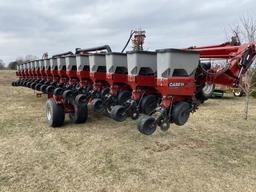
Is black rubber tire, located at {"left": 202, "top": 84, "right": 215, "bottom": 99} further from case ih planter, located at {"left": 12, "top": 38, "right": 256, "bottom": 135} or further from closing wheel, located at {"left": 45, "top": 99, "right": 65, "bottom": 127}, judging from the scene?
closing wheel, located at {"left": 45, "top": 99, "right": 65, "bottom": 127}

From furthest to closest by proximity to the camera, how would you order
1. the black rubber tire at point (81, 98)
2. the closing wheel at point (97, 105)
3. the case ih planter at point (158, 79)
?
the black rubber tire at point (81, 98), the closing wheel at point (97, 105), the case ih planter at point (158, 79)

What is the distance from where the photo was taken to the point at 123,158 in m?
5.71

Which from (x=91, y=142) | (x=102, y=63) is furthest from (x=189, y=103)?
(x=91, y=142)

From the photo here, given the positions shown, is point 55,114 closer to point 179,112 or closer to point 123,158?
point 123,158

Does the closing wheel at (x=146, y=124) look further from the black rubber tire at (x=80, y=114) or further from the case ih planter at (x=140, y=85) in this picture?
the black rubber tire at (x=80, y=114)

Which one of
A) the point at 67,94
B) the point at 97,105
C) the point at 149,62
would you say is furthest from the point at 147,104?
the point at 67,94

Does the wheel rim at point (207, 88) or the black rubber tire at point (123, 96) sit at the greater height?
the wheel rim at point (207, 88)

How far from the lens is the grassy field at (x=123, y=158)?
4609 mm

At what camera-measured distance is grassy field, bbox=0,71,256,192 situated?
15.1 ft

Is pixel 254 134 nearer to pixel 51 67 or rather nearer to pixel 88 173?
pixel 88 173

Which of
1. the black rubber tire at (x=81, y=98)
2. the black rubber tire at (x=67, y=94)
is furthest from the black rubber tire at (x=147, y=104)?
the black rubber tire at (x=67, y=94)

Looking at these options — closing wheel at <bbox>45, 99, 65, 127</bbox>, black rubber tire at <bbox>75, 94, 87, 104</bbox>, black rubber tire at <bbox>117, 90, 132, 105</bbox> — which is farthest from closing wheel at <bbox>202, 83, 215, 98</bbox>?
closing wheel at <bbox>45, 99, 65, 127</bbox>

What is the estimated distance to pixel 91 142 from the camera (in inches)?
267

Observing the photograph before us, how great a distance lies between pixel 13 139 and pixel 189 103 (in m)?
4.27
